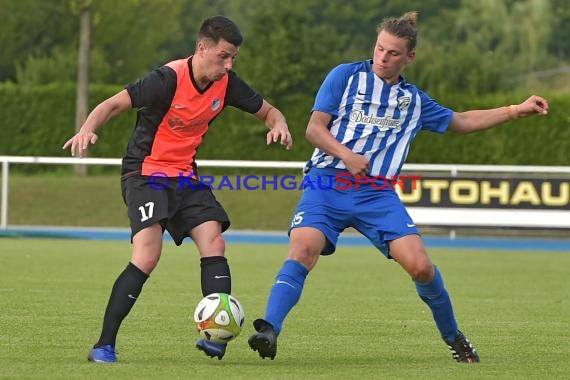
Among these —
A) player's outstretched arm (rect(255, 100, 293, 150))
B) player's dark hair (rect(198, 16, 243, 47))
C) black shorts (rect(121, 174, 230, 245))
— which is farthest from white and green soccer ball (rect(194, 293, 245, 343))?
player's dark hair (rect(198, 16, 243, 47))

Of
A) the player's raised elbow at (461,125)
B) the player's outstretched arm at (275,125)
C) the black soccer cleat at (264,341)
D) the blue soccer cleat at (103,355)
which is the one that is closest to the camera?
the black soccer cleat at (264,341)

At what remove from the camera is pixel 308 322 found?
8664 mm

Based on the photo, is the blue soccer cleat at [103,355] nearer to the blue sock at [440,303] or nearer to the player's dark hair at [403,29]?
the blue sock at [440,303]

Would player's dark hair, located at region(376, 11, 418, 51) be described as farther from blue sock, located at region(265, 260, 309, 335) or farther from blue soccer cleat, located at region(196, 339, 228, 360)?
blue soccer cleat, located at region(196, 339, 228, 360)

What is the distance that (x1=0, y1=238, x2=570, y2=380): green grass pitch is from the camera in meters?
6.37

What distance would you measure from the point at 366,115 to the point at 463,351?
137 centimetres

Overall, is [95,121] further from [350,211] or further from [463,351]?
[463,351]

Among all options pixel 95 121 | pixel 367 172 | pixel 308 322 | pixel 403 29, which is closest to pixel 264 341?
pixel 367 172

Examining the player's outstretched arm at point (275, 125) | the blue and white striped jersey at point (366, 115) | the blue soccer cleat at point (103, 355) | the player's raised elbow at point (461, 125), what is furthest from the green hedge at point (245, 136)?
the blue soccer cleat at point (103, 355)

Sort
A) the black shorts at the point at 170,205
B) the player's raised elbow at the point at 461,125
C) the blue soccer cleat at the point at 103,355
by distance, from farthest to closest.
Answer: the player's raised elbow at the point at 461,125 < the black shorts at the point at 170,205 < the blue soccer cleat at the point at 103,355

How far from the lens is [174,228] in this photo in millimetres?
6871

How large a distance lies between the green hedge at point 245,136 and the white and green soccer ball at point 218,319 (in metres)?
23.3

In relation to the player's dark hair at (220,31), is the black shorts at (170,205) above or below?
below

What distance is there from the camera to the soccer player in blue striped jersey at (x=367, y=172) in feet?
21.8
